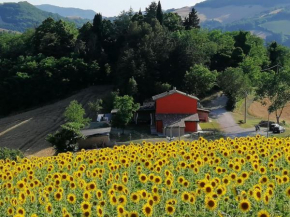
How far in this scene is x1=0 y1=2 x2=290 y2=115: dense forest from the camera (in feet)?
190

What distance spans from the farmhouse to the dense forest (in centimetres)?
549

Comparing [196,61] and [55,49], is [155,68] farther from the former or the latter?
[55,49]

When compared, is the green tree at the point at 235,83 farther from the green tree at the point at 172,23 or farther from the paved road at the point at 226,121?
the green tree at the point at 172,23

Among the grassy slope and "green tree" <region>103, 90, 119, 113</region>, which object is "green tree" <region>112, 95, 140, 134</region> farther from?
the grassy slope

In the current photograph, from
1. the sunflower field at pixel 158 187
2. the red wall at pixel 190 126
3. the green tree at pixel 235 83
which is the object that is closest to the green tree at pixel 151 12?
the green tree at pixel 235 83

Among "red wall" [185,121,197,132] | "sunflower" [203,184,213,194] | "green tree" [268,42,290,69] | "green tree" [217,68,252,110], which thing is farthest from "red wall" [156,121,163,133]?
"sunflower" [203,184,213,194]

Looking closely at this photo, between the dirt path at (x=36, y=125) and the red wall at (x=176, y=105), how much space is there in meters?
12.9

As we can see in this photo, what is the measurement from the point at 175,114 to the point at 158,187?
36.6m

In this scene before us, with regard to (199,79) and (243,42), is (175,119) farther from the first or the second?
(243,42)

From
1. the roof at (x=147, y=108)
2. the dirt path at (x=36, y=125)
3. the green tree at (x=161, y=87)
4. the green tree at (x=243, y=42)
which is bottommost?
the dirt path at (x=36, y=125)

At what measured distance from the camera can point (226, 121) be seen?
5025 cm

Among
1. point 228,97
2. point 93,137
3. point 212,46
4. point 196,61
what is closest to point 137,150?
point 93,137

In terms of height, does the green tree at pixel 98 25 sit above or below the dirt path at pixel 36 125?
above

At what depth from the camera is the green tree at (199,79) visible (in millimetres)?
54719
